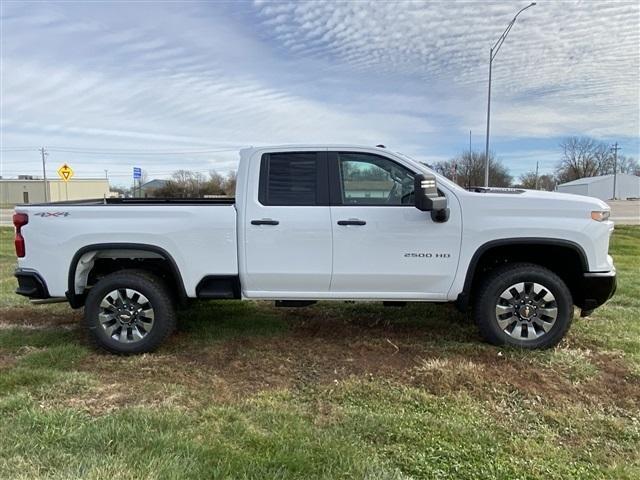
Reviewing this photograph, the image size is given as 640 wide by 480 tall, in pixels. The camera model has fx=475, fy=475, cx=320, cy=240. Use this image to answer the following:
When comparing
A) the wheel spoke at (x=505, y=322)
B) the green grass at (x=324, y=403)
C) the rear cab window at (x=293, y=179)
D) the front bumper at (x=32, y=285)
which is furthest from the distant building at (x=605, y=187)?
the front bumper at (x=32, y=285)

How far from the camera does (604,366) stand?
414 centimetres

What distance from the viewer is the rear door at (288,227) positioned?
14.4 ft

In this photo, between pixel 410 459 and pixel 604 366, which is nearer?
pixel 410 459

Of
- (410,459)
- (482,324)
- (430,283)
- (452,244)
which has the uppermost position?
(452,244)

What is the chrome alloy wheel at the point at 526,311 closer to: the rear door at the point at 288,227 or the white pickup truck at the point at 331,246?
the white pickup truck at the point at 331,246

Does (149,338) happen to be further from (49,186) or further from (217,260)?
(49,186)

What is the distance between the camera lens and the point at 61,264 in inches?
177

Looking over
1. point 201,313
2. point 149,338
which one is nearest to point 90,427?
point 149,338

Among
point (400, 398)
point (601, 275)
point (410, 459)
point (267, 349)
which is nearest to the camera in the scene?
point (410, 459)

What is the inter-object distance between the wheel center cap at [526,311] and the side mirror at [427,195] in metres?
1.24

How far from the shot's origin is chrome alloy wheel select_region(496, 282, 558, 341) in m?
4.39

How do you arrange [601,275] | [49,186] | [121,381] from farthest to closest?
[49,186] < [601,275] < [121,381]

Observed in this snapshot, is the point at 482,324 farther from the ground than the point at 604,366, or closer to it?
farther from the ground

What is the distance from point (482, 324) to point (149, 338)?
316 centimetres
